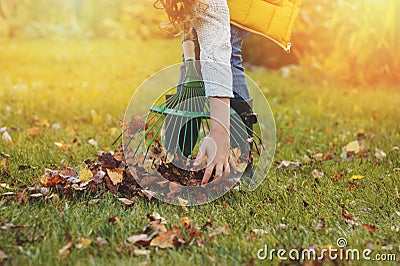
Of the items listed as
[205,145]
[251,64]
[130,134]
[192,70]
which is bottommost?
[251,64]

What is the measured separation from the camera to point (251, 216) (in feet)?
6.91

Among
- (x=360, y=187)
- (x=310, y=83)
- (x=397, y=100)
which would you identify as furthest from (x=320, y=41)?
(x=360, y=187)

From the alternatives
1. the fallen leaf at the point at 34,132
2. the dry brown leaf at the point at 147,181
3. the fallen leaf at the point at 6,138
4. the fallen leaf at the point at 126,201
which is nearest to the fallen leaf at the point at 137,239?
the fallen leaf at the point at 126,201

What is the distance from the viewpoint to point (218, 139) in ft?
6.44

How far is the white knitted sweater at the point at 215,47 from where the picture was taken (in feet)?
6.51

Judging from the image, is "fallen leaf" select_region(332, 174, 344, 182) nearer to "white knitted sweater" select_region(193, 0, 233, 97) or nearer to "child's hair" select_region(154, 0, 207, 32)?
"white knitted sweater" select_region(193, 0, 233, 97)

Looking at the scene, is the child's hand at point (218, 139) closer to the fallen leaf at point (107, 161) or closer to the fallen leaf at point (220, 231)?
the fallen leaf at point (220, 231)

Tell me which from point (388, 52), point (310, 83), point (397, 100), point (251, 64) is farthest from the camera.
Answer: point (251, 64)

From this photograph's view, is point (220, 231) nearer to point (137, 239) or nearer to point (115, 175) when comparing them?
point (137, 239)

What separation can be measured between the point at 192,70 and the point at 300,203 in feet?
2.37

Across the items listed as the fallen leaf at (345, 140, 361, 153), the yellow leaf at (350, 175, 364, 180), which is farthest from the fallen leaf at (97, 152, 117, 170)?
the fallen leaf at (345, 140, 361, 153)

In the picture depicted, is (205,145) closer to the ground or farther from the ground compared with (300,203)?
farther from the ground

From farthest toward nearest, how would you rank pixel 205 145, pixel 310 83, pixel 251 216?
pixel 310 83, pixel 251 216, pixel 205 145

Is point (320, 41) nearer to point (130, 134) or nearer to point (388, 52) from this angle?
point (388, 52)
